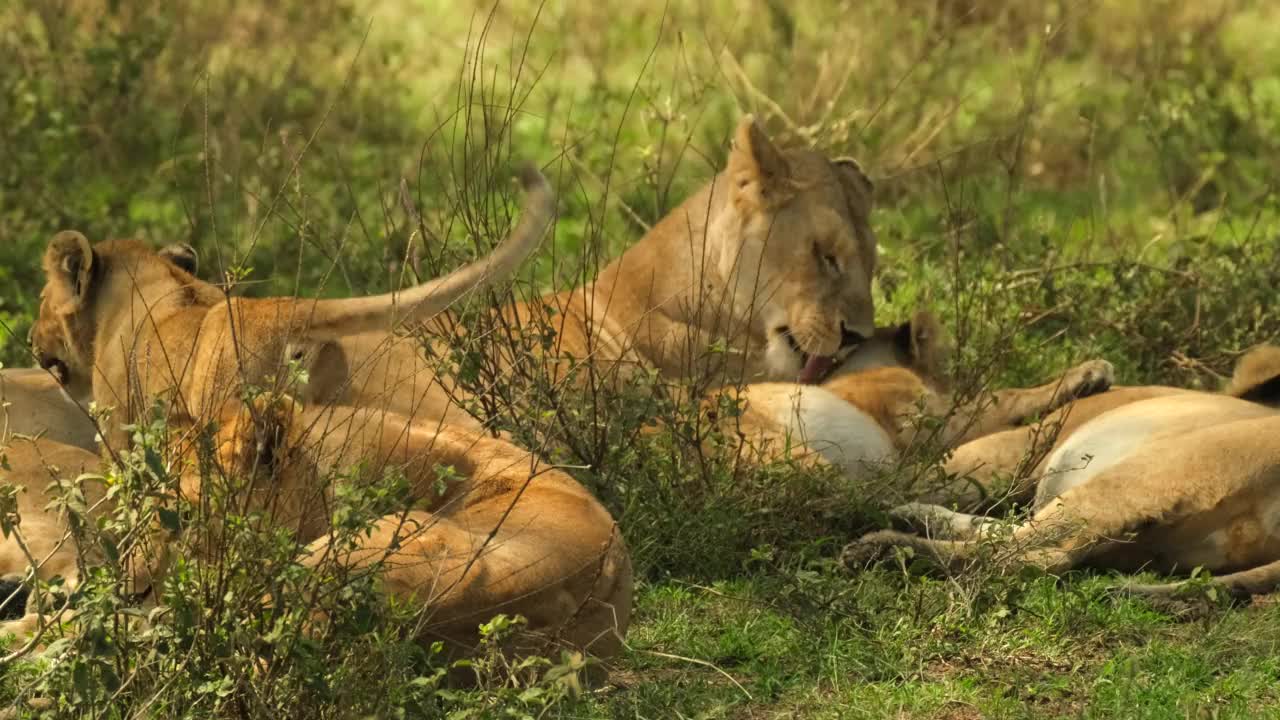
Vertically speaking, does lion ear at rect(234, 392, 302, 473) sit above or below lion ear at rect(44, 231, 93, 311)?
above

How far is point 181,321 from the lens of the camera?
5.86m

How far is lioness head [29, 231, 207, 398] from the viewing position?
20.1 ft

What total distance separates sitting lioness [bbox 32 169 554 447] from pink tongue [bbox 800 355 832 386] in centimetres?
201

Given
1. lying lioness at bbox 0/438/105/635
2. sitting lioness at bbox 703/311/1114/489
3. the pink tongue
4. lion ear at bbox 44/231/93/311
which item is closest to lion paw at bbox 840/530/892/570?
sitting lioness at bbox 703/311/1114/489

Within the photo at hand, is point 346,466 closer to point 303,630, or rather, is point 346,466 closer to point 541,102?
point 303,630

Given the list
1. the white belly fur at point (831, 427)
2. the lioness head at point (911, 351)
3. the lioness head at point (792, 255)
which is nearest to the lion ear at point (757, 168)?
the lioness head at point (792, 255)

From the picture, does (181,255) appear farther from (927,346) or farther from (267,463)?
(927,346)

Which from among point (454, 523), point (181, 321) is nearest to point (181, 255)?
point (181, 321)

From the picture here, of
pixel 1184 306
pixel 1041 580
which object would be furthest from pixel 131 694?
pixel 1184 306

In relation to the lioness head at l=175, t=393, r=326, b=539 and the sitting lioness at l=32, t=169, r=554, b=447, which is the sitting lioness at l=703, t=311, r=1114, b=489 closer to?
the sitting lioness at l=32, t=169, r=554, b=447

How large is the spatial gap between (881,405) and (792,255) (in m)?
0.62

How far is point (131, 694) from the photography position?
164 inches


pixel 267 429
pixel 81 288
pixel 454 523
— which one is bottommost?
pixel 81 288

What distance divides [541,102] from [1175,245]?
4.10 metres
